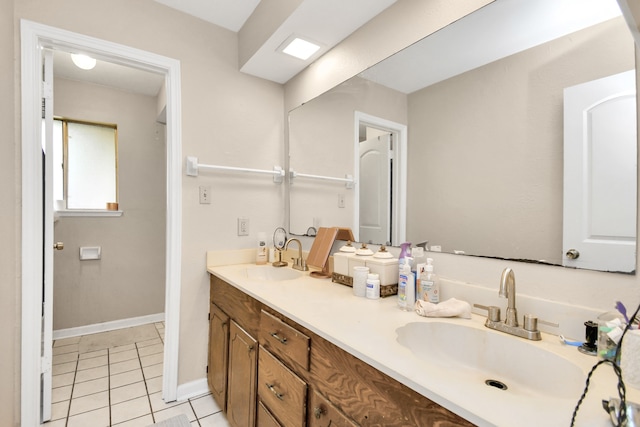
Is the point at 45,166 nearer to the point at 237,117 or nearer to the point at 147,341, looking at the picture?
the point at 237,117

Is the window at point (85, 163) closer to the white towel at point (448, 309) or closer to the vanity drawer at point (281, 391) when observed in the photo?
the vanity drawer at point (281, 391)

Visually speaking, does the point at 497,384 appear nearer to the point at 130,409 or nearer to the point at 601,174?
the point at 601,174

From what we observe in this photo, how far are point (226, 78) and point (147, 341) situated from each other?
8.02 feet

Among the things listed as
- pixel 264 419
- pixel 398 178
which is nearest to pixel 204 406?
pixel 264 419

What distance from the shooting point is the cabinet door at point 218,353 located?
1.63 m

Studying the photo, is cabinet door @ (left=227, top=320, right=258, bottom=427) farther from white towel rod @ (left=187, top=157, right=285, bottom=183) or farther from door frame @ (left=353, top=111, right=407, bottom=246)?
white towel rod @ (left=187, top=157, right=285, bottom=183)

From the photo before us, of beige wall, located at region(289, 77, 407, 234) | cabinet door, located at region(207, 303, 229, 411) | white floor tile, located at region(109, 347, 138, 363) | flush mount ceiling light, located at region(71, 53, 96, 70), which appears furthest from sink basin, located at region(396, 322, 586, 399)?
flush mount ceiling light, located at region(71, 53, 96, 70)

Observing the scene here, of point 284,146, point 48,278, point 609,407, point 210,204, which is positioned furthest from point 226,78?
point 609,407

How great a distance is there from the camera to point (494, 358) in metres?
0.88

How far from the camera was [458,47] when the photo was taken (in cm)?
119

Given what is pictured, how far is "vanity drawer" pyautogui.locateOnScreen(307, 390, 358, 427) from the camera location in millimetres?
831

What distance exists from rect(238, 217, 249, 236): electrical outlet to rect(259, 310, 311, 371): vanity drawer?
913mm

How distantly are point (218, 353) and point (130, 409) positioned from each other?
0.66 metres

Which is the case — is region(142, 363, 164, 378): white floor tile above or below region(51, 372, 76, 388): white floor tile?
below
